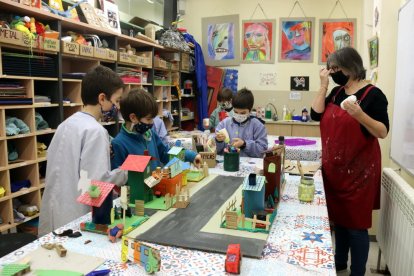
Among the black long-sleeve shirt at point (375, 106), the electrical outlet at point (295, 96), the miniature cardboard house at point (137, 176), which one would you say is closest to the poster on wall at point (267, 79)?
the electrical outlet at point (295, 96)

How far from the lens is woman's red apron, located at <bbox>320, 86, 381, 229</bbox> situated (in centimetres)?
202

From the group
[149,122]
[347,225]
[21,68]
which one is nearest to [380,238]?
[347,225]

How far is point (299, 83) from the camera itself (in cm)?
624

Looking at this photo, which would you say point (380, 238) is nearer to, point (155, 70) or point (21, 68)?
point (21, 68)

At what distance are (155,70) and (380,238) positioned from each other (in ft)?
12.5

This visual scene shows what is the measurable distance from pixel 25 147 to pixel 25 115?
11.0 inches

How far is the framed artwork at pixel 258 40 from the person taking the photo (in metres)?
6.30

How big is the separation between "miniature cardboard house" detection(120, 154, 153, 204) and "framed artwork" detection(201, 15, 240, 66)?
17.2 feet

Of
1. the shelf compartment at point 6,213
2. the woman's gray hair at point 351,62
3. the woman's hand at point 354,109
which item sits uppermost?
the woman's gray hair at point 351,62

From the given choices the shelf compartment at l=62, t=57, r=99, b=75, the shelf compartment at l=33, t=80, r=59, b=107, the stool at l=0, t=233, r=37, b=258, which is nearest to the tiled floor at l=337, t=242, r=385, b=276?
the stool at l=0, t=233, r=37, b=258

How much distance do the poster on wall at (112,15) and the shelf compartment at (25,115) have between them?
1.53 meters

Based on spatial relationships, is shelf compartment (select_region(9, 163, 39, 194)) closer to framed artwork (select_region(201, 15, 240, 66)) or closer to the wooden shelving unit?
the wooden shelving unit

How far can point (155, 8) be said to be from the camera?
19.6 ft

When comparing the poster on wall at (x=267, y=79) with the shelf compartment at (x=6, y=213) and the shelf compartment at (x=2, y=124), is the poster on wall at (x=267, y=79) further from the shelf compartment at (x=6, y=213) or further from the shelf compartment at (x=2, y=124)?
the shelf compartment at (x=6, y=213)
